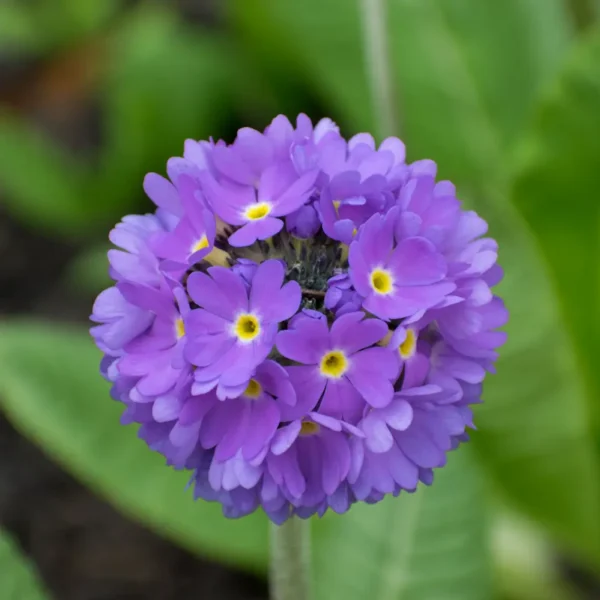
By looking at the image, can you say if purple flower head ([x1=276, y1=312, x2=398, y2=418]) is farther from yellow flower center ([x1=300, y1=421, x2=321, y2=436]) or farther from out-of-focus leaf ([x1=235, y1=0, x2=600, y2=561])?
out-of-focus leaf ([x1=235, y1=0, x2=600, y2=561])

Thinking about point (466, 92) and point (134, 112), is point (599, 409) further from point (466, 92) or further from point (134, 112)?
point (134, 112)

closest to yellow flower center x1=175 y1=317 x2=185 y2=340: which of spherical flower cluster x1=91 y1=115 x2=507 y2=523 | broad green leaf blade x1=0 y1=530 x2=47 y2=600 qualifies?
spherical flower cluster x1=91 y1=115 x2=507 y2=523

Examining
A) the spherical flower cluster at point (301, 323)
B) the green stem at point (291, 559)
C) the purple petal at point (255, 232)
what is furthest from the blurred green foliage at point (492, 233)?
the purple petal at point (255, 232)

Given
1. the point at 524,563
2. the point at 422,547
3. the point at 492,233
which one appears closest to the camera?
Answer: the point at 422,547

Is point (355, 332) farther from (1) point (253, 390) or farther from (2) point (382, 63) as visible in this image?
(2) point (382, 63)

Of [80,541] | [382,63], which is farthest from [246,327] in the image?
[80,541]

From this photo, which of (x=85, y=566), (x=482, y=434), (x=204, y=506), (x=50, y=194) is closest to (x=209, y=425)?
(x=204, y=506)
